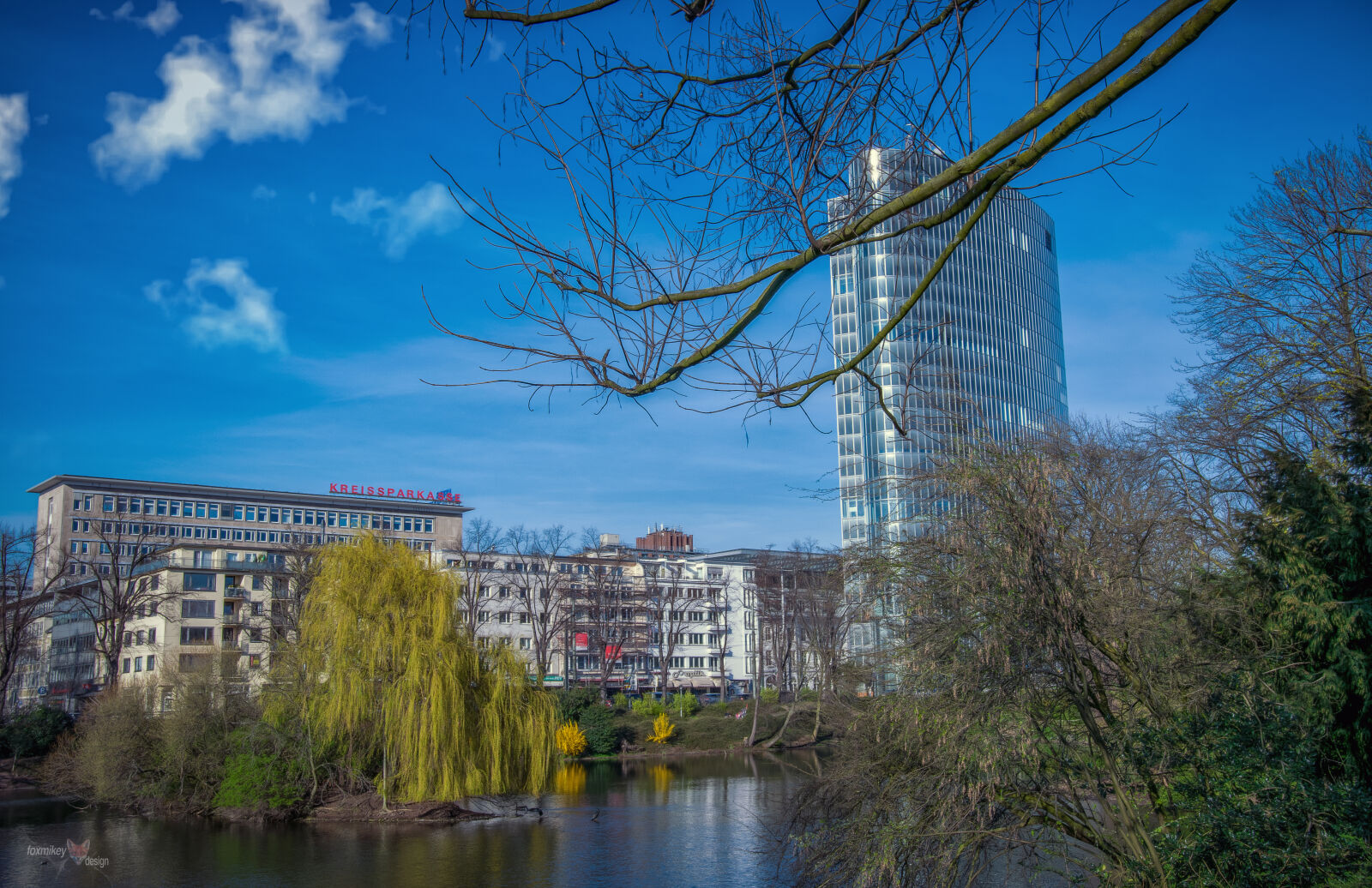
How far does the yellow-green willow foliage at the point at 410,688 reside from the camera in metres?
24.3

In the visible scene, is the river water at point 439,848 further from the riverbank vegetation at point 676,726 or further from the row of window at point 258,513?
the row of window at point 258,513

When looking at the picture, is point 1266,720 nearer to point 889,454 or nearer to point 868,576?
point 868,576

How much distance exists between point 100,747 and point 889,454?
50.1 m

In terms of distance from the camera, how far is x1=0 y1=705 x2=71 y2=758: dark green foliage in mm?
36875

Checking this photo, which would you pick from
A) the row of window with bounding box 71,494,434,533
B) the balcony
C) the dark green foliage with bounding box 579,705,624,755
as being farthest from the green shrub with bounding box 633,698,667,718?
the row of window with bounding box 71,494,434,533

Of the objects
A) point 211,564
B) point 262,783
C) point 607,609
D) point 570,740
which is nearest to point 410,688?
point 262,783

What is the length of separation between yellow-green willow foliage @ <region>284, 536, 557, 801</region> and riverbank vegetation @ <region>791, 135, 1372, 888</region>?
53.5 ft

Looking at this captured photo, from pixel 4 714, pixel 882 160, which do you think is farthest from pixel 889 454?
pixel 882 160

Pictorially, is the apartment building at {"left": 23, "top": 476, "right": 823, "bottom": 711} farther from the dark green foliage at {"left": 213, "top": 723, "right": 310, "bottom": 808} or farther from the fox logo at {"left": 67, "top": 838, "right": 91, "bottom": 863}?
the fox logo at {"left": 67, "top": 838, "right": 91, "bottom": 863}

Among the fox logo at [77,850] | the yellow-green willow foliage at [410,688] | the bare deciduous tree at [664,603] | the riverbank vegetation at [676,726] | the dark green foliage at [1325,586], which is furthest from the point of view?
the bare deciduous tree at [664,603]

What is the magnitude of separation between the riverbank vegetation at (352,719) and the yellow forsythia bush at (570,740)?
1860 centimetres

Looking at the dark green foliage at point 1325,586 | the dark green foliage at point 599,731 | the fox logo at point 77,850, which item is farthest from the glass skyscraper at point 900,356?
the dark green foliage at point 599,731

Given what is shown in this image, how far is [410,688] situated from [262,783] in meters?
5.83

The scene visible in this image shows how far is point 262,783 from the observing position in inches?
1026
